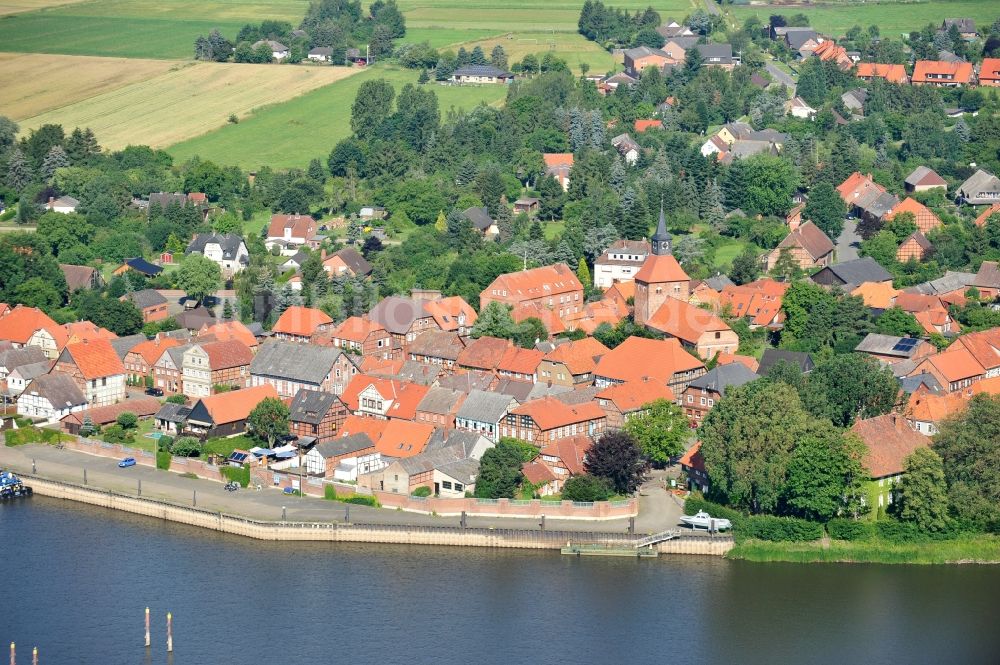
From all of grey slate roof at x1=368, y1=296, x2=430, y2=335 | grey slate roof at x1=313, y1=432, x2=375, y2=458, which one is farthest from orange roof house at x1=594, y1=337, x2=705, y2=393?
grey slate roof at x1=313, y1=432, x2=375, y2=458

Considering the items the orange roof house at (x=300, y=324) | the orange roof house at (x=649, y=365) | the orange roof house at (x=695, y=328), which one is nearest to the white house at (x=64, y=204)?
the orange roof house at (x=300, y=324)

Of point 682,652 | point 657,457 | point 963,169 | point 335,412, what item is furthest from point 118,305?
point 963,169

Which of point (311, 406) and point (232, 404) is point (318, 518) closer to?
point (311, 406)

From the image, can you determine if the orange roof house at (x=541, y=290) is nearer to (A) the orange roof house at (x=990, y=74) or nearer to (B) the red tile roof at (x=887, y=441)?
(B) the red tile roof at (x=887, y=441)

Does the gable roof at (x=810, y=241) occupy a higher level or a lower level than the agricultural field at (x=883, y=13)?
Answer: lower

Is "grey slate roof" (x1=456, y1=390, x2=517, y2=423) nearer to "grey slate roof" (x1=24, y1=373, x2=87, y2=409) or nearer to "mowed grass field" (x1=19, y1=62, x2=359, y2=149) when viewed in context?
"grey slate roof" (x1=24, y1=373, x2=87, y2=409)
